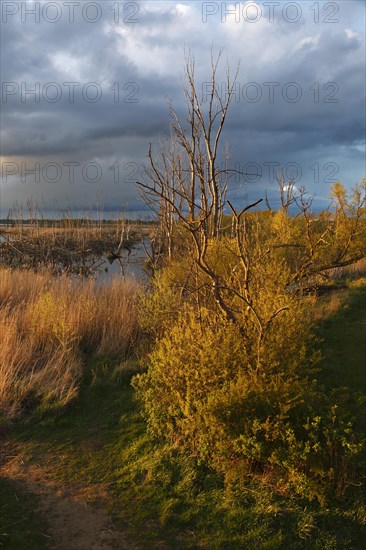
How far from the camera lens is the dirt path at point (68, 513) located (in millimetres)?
3416

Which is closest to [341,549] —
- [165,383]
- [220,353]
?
[220,353]

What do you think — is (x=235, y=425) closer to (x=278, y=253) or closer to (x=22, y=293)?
(x=22, y=293)

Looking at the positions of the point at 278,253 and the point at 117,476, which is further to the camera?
the point at 278,253

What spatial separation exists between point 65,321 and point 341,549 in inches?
218

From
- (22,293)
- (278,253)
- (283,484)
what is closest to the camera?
(283,484)

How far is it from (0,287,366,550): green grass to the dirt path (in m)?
0.08

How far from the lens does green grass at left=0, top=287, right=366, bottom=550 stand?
11.2 ft

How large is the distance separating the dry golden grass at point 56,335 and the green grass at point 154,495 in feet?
1.38

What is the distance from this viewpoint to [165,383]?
4.99m

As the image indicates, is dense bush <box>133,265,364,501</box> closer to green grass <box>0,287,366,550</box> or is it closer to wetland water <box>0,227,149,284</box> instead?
green grass <box>0,287,366,550</box>

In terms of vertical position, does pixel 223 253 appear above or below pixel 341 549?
above

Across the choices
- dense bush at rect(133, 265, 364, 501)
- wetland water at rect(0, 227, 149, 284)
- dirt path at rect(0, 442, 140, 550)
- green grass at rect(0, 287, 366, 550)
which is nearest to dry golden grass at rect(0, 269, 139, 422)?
green grass at rect(0, 287, 366, 550)

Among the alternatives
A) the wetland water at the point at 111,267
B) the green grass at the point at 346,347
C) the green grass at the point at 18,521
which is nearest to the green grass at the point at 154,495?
the green grass at the point at 18,521

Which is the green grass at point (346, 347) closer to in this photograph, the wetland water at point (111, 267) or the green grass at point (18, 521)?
the green grass at point (18, 521)
